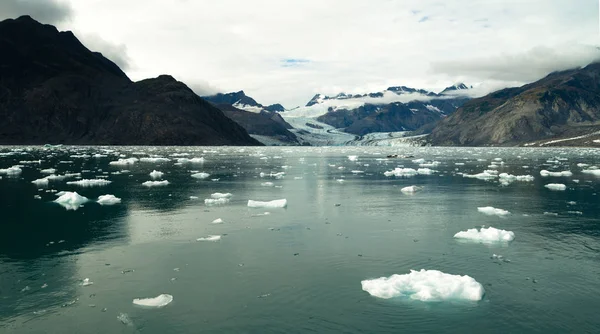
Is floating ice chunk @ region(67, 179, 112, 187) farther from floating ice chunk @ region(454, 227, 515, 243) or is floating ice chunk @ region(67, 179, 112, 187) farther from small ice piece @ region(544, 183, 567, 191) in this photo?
small ice piece @ region(544, 183, 567, 191)

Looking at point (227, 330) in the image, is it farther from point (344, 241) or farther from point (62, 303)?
point (344, 241)

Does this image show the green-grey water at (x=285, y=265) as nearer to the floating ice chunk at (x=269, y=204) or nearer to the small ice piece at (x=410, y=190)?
the floating ice chunk at (x=269, y=204)

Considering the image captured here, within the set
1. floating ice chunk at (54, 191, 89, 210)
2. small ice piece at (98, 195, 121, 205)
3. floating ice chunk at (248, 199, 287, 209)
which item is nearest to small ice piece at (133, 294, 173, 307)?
floating ice chunk at (248, 199, 287, 209)

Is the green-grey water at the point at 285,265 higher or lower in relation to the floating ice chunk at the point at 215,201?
lower

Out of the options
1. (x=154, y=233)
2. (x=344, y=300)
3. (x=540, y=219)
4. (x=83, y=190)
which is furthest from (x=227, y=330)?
(x=83, y=190)

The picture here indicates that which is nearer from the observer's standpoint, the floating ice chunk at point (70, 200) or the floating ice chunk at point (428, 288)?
the floating ice chunk at point (428, 288)

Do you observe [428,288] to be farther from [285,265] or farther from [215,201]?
[215,201]

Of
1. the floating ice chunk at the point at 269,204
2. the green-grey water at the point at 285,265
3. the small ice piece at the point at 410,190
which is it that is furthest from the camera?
the small ice piece at the point at 410,190

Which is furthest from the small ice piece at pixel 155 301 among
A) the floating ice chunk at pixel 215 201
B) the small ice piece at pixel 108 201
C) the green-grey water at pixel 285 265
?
the small ice piece at pixel 108 201
